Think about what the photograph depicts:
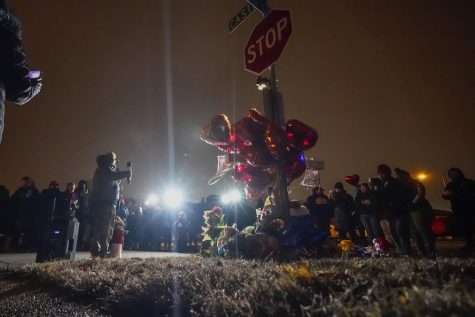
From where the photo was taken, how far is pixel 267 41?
4398mm

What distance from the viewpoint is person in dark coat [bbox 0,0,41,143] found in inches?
119

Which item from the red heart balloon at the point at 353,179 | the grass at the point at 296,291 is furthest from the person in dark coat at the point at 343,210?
the grass at the point at 296,291

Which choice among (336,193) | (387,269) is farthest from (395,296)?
(336,193)

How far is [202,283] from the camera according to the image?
282 centimetres

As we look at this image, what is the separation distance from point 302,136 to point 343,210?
19.5 ft

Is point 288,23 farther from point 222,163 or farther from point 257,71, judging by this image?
point 222,163

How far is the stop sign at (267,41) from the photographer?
13.8 feet

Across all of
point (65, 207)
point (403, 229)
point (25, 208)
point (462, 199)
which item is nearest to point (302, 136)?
point (403, 229)

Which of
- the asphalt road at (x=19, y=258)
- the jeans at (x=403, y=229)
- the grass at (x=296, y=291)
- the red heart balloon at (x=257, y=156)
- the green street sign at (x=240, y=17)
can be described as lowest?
the grass at (x=296, y=291)

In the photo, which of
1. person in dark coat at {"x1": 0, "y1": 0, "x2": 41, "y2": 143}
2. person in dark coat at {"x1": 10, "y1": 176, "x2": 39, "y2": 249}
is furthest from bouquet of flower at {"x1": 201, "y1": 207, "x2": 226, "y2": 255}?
person in dark coat at {"x1": 10, "y1": 176, "x2": 39, "y2": 249}

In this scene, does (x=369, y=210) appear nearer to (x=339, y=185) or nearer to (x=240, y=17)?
(x=339, y=185)

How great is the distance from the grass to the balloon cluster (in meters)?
2.03

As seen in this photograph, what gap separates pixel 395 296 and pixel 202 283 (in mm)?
1710

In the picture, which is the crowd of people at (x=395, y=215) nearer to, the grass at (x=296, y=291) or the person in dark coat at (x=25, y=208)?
the grass at (x=296, y=291)
